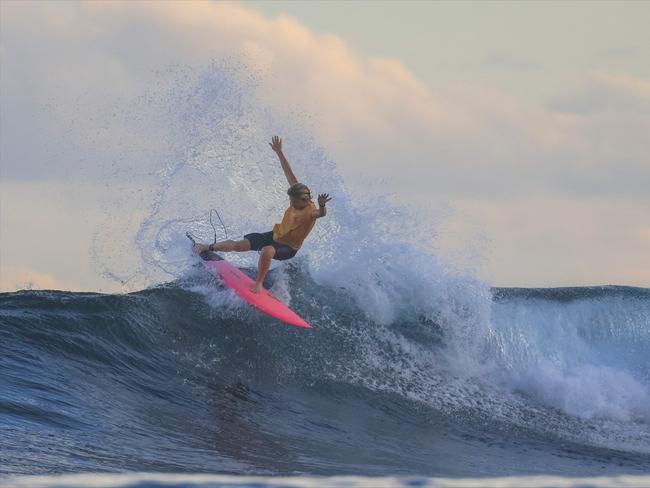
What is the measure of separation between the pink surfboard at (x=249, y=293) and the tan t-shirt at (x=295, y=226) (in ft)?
2.76

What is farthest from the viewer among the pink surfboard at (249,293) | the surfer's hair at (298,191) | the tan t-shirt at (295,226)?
the pink surfboard at (249,293)

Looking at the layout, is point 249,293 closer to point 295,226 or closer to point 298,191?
point 295,226

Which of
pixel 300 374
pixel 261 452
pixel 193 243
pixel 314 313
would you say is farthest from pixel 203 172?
pixel 261 452

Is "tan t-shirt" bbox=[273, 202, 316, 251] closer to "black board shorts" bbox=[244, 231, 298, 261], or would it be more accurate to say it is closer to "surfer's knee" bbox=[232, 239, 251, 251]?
"black board shorts" bbox=[244, 231, 298, 261]

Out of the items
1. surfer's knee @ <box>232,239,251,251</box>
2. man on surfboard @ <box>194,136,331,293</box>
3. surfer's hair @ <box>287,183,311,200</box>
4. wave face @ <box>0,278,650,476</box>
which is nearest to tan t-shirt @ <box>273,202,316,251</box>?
man on surfboard @ <box>194,136,331,293</box>

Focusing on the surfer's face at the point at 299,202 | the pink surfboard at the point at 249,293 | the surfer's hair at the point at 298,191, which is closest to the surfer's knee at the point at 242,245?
the pink surfboard at the point at 249,293

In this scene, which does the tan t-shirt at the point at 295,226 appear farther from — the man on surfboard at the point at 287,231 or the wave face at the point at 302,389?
the wave face at the point at 302,389

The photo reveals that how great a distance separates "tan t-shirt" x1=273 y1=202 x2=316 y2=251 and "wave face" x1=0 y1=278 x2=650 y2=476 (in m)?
1.51

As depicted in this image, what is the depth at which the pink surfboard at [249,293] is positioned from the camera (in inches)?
419

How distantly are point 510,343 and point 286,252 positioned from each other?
14.2ft

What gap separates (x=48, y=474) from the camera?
5.80 meters

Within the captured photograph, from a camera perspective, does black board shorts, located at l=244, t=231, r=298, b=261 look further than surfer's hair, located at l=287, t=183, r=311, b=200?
Yes

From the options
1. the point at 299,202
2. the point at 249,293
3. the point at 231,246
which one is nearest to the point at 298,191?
the point at 299,202

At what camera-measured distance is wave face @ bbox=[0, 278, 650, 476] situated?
7574 mm
